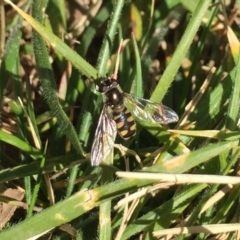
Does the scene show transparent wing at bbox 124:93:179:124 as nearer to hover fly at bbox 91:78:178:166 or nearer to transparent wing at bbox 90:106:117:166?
hover fly at bbox 91:78:178:166

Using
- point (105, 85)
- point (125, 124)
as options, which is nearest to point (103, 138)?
point (125, 124)

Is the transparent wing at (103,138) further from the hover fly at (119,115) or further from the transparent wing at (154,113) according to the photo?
the transparent wing at (154,113)

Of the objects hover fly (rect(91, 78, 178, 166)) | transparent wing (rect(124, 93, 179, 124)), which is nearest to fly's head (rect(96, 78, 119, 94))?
hover fly (rect(91, 78, 178, 166))

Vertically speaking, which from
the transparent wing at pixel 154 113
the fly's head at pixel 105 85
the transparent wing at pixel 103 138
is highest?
the fly's head at pixel 105 85

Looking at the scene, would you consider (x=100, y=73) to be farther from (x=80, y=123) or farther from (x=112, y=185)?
(x=112, y=185)

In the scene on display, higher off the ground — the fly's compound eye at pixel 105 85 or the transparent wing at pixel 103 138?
the fly's compound eye at pixel 105 85

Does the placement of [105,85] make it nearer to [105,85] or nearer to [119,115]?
[105,85]

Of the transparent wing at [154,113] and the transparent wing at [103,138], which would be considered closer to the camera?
the transparent wing at [103,138]

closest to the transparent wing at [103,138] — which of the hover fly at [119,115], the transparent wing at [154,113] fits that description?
the hover fly at [119,115]

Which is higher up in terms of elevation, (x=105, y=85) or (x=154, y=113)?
(x=105, y=85)
